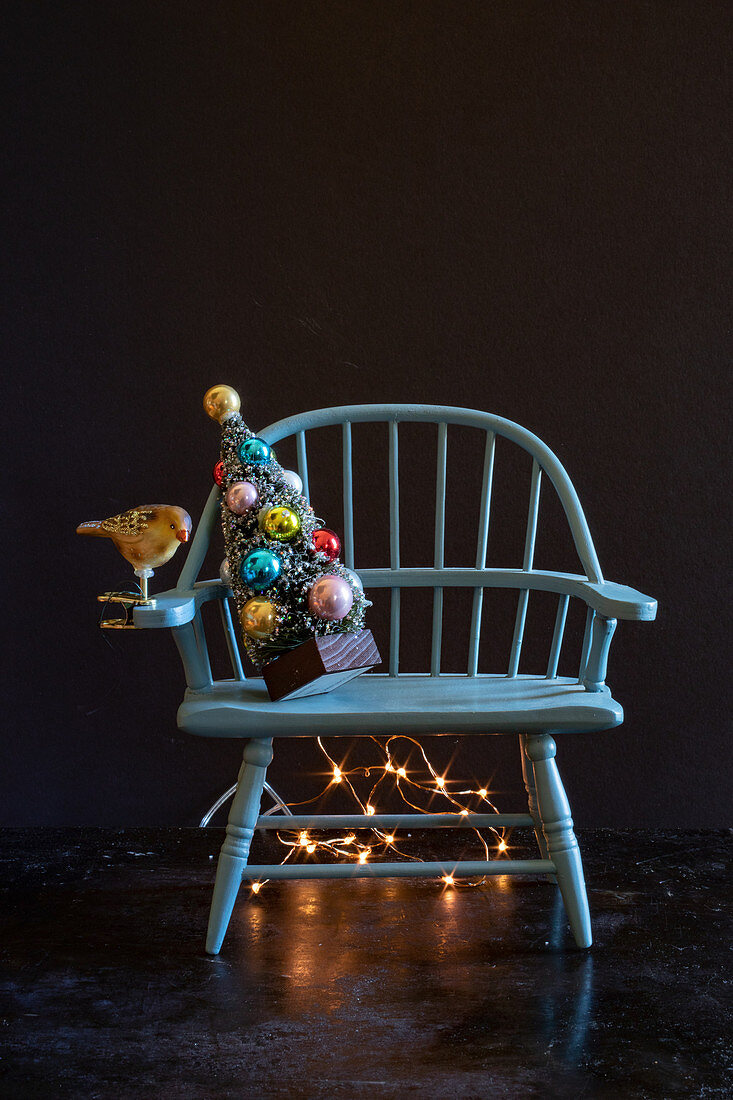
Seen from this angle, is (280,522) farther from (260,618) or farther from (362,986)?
(362,986)

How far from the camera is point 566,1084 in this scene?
1.02 meters

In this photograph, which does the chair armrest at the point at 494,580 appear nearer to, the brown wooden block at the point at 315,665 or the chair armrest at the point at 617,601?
the chair armrest at the point at 617,601

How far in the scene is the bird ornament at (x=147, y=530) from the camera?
4.45 ft

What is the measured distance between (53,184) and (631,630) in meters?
1.54

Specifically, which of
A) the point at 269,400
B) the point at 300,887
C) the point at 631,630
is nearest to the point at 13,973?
the point at 300,887

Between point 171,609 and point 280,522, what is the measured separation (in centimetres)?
22

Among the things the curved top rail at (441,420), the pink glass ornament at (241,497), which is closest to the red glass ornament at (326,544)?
the pink glass ornament at (241,497)

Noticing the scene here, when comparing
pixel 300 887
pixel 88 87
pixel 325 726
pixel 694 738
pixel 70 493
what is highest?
pixel 88 87

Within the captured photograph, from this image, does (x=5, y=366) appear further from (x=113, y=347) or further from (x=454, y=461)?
(x=454, y=461)

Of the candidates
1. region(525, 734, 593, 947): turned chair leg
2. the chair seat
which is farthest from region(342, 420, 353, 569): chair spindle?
region(525, 734, 593, 947): turned chair leg

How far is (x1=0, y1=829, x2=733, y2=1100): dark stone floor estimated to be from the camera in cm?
103

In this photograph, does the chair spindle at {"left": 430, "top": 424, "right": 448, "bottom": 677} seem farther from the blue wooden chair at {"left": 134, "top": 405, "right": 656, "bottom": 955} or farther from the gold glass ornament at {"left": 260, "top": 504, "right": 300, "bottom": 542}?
the gold glass ornament at {"left": 260, "top": 504, "right": 300, "bottom": 542}

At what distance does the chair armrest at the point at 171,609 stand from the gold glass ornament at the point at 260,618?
0.08 metres

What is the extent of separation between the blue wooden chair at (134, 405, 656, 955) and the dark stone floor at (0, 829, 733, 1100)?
11 centimetres
